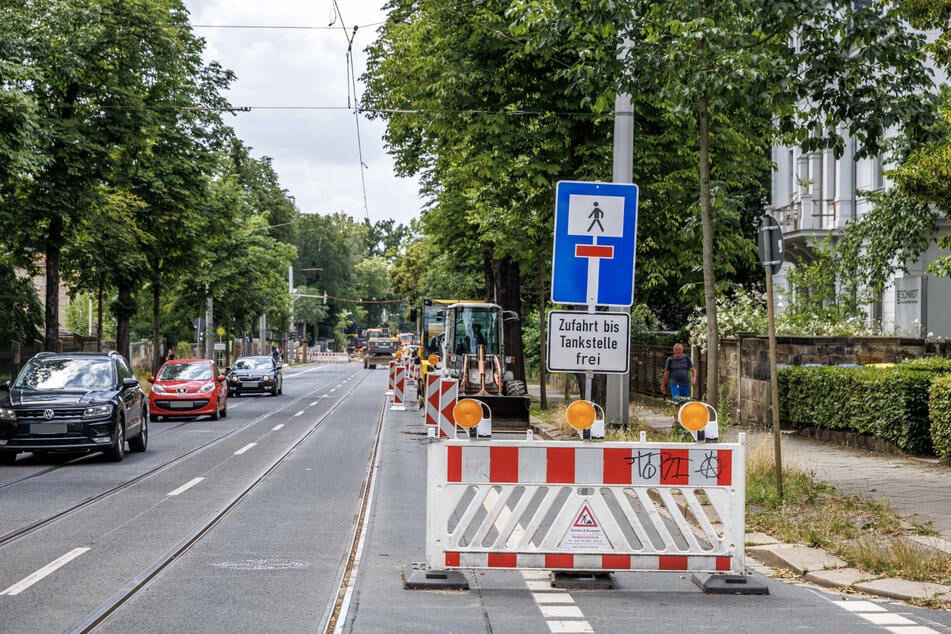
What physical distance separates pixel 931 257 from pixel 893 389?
16.6m

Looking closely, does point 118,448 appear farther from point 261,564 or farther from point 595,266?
point 595,266

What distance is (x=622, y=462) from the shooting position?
831 cm

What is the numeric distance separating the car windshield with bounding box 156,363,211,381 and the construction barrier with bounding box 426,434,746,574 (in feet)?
73.9

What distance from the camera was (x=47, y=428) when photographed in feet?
56.5

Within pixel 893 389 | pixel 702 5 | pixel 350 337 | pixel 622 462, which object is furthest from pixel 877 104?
pixel 350 337

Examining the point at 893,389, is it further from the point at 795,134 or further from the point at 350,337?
the point at 350,337

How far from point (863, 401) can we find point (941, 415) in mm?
2744

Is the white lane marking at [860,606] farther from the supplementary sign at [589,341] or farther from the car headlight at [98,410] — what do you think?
the car headlight at [98,410]

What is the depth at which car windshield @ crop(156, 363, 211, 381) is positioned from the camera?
29.9 m

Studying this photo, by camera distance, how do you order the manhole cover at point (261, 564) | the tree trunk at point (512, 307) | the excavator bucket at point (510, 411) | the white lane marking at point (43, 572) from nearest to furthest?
the white lane marking at point (43, 572), the manhole cover at point (261, 564), the excavator bucket at point (510, 411), the tree trunk at point (512, 307)

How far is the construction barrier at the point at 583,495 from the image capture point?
8.23m

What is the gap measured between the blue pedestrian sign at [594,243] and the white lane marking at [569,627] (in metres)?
3.16

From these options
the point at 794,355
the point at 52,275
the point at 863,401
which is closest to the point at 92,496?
the point at 863,401

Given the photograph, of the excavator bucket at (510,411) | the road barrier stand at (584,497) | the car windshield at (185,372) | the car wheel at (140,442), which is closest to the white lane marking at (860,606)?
the road barrier stand at (584,497)
